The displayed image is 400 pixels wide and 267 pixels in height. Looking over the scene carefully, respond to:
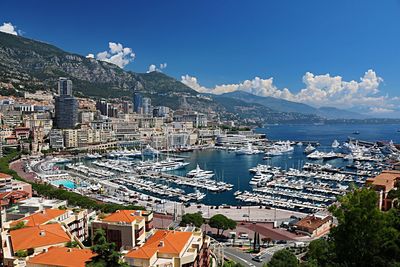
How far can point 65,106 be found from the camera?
82.3 meters

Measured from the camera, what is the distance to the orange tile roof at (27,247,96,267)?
10602mm

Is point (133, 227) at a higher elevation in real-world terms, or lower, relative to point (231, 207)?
higher

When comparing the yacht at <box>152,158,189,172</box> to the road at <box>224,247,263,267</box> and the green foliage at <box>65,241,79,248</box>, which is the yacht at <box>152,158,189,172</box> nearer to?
the road at <box>224,247,263,267</box>

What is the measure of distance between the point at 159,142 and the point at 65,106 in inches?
933

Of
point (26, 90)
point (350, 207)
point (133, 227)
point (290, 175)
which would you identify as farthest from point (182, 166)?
point (26, 90)

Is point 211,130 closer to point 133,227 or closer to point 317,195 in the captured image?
point 317,195

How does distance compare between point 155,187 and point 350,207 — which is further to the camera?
point 155,187

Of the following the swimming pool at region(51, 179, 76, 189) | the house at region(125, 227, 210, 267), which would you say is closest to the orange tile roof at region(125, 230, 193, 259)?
the house at region(125, 227, 210, 267)

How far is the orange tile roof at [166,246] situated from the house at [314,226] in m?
11.9

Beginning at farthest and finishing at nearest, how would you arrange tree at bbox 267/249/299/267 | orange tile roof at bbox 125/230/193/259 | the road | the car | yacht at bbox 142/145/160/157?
1. yacht at bbox 142/145/160/157
2. the car
3. the road
4. tree at bbox 267/249/299/267
5. orange tile roof at bbox 125/230/193/259

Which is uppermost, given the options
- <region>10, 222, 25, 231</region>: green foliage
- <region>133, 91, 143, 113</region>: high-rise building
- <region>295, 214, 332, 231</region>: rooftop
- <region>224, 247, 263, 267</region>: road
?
<region>133, 91, 143, 113</region>: high-rise building

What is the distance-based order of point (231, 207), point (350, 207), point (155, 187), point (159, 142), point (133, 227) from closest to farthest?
point (350, 207)
point (133, 227)
point (231, 207)
point (155, 187)
point (159, 142)

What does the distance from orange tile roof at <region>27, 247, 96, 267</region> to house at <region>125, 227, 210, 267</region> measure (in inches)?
51.7

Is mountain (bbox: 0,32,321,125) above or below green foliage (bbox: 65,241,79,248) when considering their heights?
above
